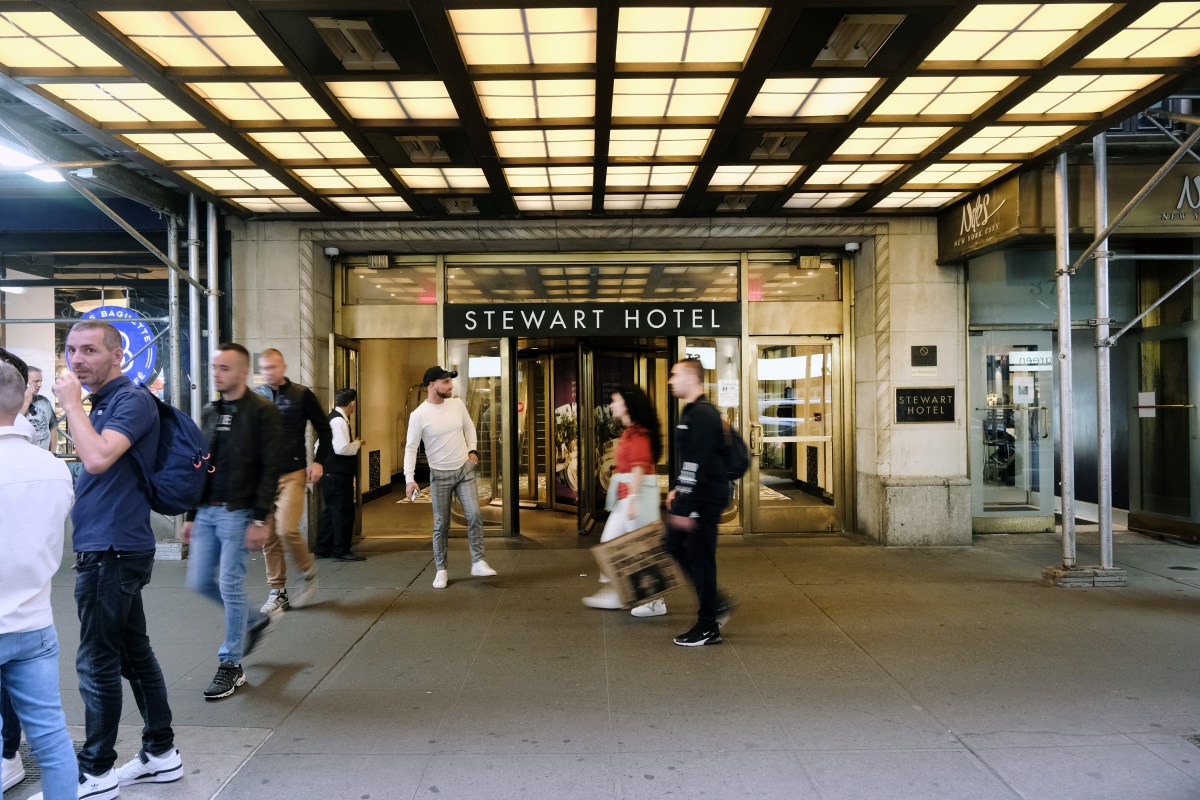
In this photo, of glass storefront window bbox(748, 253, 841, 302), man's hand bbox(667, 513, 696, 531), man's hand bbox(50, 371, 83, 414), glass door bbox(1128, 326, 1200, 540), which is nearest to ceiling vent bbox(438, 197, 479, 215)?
glass storefront window bbox(748, 253, 841, 302)

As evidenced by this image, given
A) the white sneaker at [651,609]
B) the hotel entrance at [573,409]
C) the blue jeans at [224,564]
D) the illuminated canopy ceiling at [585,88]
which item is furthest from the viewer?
the hotel entrance at [573,409]

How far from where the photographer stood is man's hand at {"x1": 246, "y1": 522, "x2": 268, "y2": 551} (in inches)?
152

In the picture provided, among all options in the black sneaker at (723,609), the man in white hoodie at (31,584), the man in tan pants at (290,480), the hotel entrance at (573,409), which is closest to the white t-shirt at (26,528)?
the man in white hoodie at (31,584)

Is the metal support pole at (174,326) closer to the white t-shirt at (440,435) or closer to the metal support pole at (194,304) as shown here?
the metal support pole at (194,304)

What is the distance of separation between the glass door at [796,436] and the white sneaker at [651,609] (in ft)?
11.5

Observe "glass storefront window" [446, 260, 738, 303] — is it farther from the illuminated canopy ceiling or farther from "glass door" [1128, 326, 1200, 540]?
"glass door" [1128, 326, 1200, 540]

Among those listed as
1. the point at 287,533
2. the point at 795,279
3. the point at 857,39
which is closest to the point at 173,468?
the point at 287,533

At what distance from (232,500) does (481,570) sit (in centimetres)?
298

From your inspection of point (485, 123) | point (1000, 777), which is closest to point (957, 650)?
point (1000, 777)

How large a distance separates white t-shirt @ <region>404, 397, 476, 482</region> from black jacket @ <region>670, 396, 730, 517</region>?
2.48m

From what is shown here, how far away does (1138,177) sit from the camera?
22.1 feet

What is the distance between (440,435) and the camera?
6.32 m

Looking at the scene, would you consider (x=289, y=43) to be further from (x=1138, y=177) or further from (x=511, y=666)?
(x=1138, y=177)

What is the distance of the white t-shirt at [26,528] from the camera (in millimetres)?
2195
